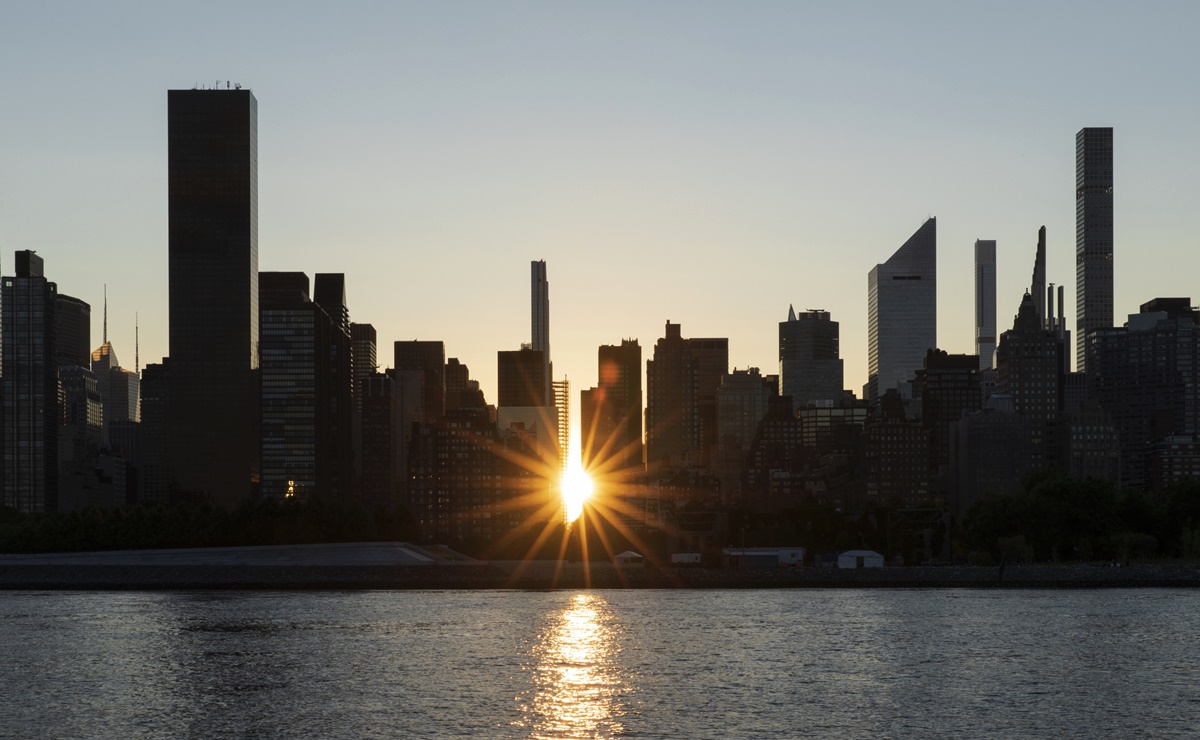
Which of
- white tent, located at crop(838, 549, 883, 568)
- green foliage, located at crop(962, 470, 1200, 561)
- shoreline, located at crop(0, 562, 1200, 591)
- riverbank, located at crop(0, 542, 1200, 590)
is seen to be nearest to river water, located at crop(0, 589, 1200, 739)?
shoreline, located at crop(0, 562, 1200, 591)

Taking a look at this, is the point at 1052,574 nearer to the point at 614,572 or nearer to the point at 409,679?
the point at 614,572

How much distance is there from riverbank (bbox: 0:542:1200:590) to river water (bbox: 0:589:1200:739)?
30.3 m

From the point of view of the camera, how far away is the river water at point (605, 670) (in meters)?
53.7

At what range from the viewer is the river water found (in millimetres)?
53688

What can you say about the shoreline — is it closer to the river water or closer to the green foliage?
the green foliage

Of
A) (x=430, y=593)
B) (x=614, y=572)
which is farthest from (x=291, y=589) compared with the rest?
(x=614, y=572)

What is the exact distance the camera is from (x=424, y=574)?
151 m

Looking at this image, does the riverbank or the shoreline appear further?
the riverbank

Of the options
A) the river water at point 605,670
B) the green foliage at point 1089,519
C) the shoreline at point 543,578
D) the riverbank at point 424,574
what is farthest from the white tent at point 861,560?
the river water at point 605,670

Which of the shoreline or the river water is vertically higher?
the river water

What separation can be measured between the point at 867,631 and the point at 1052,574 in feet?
203

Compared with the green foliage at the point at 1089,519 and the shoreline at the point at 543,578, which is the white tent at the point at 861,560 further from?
the shoreline at the point at 543,578

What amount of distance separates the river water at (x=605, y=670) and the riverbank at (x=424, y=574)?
99.5 ft

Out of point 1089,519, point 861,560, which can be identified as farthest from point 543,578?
point 1089,519
